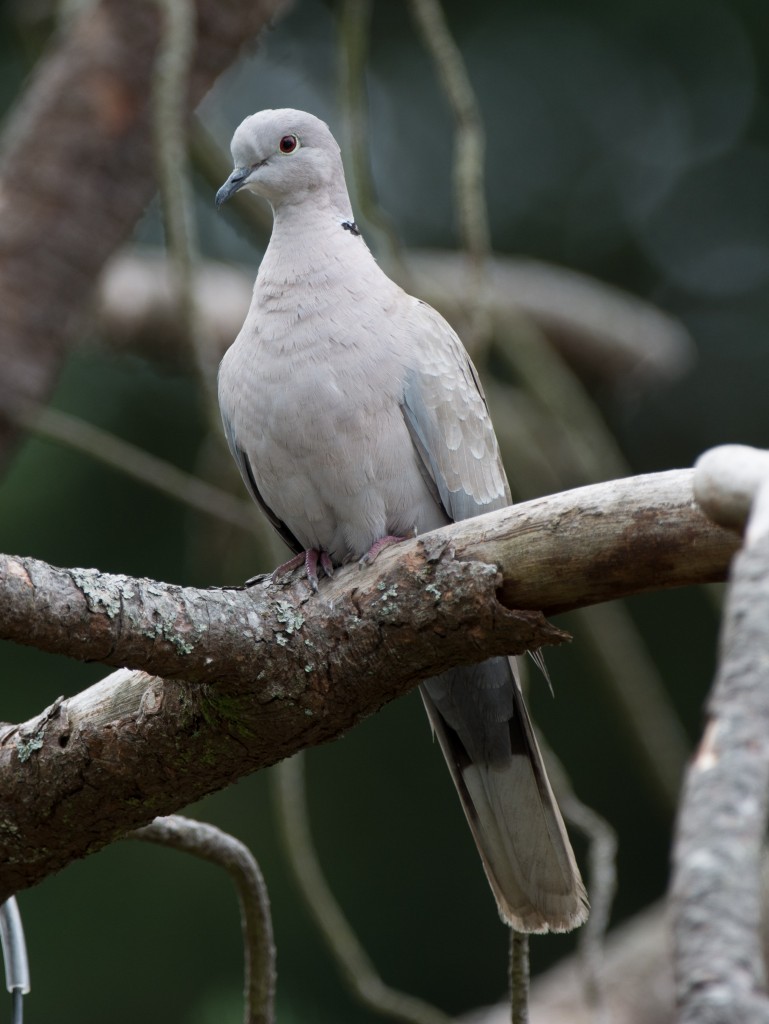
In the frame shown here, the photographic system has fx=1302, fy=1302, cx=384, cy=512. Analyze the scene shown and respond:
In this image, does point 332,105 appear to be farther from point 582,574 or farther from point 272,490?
point 582,574

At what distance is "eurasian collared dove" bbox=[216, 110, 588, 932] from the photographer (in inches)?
85.7

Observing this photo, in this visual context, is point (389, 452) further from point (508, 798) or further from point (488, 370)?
point (488, 370)

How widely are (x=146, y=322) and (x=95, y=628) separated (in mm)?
3495

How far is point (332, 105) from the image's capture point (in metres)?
7.02

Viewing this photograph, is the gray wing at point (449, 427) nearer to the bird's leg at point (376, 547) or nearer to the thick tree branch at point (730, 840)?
the bird's leg at point (376, 547)

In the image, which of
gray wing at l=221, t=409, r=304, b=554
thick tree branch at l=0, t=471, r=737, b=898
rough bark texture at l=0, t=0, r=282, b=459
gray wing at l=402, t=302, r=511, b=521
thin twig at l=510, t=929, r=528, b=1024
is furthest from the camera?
rough bark texture at l=0, t=0, r=282, b=459

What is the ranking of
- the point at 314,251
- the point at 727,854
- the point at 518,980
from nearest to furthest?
the point at 727,854 < the point at 518,980 < the point at 314,251

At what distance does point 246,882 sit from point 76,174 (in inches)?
81.3

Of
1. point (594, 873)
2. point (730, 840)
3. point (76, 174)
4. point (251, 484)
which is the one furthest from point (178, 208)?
point (730, 840)

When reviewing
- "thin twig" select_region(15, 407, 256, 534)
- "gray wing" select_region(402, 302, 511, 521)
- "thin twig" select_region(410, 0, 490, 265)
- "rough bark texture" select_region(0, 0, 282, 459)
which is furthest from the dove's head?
A: "rough bark texture" select_region(0, 0, 282, 459)

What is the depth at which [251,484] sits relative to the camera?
2586 mm

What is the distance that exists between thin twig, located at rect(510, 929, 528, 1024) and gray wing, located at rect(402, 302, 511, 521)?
767mm

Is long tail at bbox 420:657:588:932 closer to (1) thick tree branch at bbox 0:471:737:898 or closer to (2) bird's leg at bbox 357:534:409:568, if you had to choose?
(2) bird's leg at bbox 357:534:409:568

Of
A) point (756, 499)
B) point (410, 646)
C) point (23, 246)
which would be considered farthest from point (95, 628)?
point (23, 246)
